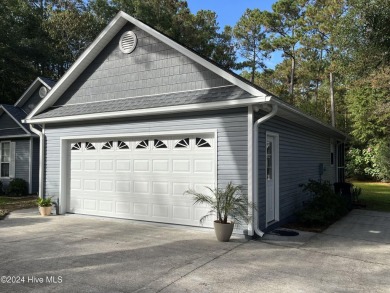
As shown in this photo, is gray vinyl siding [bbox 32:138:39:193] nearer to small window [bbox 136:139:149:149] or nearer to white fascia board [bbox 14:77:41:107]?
white fascia board [bbox 14:77:41:107]

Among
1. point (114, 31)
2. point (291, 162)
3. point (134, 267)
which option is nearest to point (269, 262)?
point (134, 267)

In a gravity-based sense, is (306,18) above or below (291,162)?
above

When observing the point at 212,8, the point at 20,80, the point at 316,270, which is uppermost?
the point at 212,8

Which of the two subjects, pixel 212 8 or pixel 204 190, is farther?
pixel 212 8

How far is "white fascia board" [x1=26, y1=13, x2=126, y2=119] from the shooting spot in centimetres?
916

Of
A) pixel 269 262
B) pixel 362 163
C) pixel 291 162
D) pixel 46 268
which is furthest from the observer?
pixel 362 163

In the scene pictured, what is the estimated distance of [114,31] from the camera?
930 cm

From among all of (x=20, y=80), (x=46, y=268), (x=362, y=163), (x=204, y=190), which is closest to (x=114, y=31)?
(x=204, y=190)

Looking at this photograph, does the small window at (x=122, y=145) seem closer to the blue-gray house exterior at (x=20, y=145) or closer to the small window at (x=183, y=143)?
the small window at (x=183, y=143)

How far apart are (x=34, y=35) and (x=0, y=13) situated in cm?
324

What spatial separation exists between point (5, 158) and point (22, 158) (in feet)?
4.97

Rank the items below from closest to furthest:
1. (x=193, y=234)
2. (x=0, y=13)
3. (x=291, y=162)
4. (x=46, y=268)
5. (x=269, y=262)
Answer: (x=46, y=268)
(x=269, y=262)
(x=193, y=234)
(x=291, y=162)
(x=0, y=13)

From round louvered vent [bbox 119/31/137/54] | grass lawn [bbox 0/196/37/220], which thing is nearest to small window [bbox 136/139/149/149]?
round louvered vent [bbox 119/31/137/54]

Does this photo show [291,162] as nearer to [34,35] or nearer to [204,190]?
[204,190]
